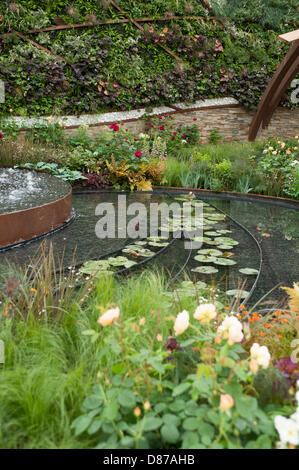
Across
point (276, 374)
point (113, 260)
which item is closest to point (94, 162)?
point (113, 260)

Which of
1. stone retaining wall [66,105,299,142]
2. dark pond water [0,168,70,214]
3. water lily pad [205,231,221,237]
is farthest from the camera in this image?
stone retaining wall [66,105,299,142]

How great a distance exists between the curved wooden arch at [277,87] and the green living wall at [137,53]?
3.15 ft

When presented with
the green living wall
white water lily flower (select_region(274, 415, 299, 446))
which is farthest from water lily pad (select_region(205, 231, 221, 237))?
the green living wall

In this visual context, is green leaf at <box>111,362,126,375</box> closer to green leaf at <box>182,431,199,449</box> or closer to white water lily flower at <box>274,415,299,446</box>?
green leaf at <box>182,431,199,449</box>

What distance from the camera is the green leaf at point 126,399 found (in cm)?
137

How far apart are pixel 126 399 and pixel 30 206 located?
11.6 feet

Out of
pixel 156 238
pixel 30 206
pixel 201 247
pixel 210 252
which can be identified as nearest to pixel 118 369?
pixel 210 252

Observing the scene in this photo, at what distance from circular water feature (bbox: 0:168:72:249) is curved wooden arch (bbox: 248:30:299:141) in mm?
5557

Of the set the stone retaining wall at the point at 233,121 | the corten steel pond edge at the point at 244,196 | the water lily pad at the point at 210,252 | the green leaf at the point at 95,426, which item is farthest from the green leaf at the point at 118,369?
the stone retaining wall at the point at 233,121

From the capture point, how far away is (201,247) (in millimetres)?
4398

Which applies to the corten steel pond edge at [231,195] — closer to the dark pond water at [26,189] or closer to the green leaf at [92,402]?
the dark pond water at [26,189]

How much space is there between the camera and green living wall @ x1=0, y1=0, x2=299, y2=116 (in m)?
9.05

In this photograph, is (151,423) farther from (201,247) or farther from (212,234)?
(212,234)
